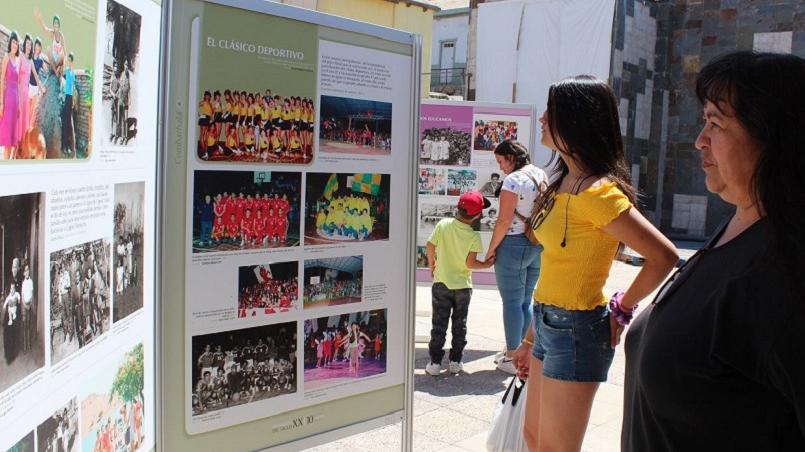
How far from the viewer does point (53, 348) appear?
4.70 feet

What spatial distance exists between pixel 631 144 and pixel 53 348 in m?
19.9

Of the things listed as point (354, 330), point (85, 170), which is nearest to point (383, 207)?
point (354, 330)

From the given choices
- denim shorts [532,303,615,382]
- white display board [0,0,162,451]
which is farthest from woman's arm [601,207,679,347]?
white display board [0,0,162,451]

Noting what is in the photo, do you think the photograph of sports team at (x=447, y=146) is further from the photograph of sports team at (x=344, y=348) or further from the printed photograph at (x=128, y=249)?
the printed photograph at (x=128, y=249)

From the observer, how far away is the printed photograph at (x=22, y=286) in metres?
1.25

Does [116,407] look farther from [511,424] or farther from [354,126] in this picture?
[511,424]

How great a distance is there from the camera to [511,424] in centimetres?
295

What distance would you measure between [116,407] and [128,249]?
0.41 meters

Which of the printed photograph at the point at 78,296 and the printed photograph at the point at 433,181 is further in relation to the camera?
the printed photograph at the point at 433,181

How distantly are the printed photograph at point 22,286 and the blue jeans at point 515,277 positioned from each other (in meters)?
3.91

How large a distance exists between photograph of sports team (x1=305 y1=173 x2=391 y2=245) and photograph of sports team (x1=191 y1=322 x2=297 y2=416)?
0.35m

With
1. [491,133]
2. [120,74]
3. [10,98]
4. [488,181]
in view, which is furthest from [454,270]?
[10,98]

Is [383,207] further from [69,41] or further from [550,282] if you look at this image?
[69,41]

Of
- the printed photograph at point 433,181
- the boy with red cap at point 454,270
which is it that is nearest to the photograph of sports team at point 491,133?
the printed photograph at point 433,181
